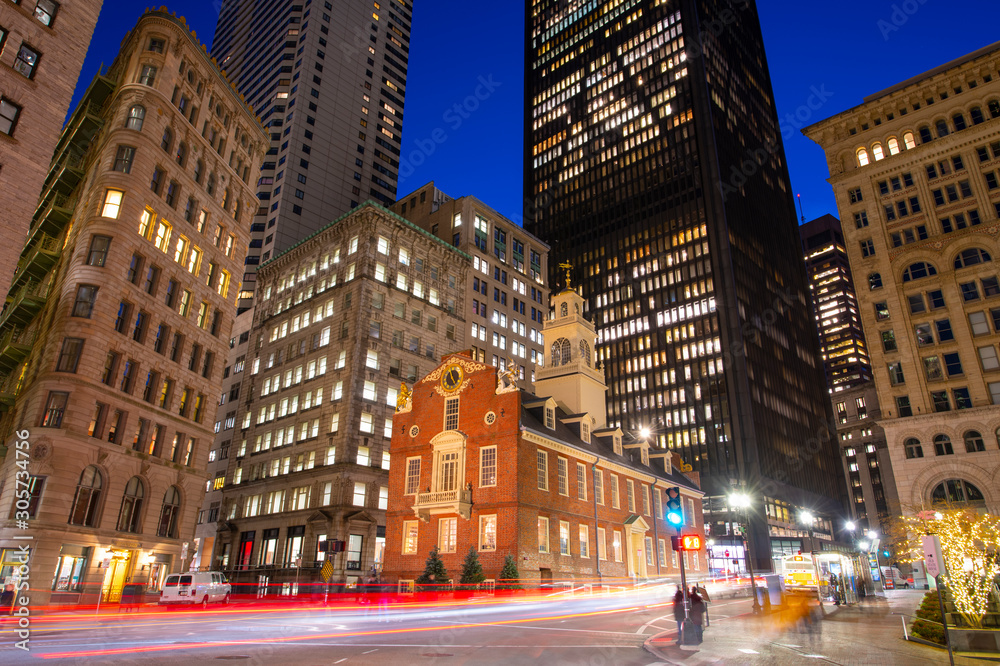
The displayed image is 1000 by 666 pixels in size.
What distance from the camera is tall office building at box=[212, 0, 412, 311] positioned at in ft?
331

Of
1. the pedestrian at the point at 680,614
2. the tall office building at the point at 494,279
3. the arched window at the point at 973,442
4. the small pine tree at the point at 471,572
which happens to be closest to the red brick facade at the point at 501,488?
the small pine tree at the point at 471,572

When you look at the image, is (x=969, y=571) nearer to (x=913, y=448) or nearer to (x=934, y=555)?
(x=934, y=555)

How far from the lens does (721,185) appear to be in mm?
129125

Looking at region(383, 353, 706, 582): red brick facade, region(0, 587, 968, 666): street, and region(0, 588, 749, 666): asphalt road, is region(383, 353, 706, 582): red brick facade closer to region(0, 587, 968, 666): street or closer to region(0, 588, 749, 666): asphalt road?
region(0, 588, 749, 666): asphalt road

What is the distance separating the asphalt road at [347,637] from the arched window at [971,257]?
1944 inches

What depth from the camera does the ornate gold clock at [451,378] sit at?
4600cm

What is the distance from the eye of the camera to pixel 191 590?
33844mm

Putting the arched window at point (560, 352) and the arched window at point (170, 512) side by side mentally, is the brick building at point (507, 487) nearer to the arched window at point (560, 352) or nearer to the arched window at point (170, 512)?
the arched window at point (560, 352)

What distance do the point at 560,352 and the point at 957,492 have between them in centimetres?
3684

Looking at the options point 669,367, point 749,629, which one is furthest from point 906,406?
point 669,367

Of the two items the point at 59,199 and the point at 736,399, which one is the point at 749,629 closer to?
the point at 59,199

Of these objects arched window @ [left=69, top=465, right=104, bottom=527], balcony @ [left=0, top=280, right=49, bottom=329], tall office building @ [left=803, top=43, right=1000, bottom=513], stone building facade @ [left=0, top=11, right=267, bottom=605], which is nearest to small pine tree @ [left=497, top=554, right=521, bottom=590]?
stone building facade @ [left=0, top=11, right=267, bottom=605]

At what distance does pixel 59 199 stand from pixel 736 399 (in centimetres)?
10473

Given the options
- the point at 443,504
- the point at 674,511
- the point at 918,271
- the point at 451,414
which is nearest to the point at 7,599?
the point at 443,504
